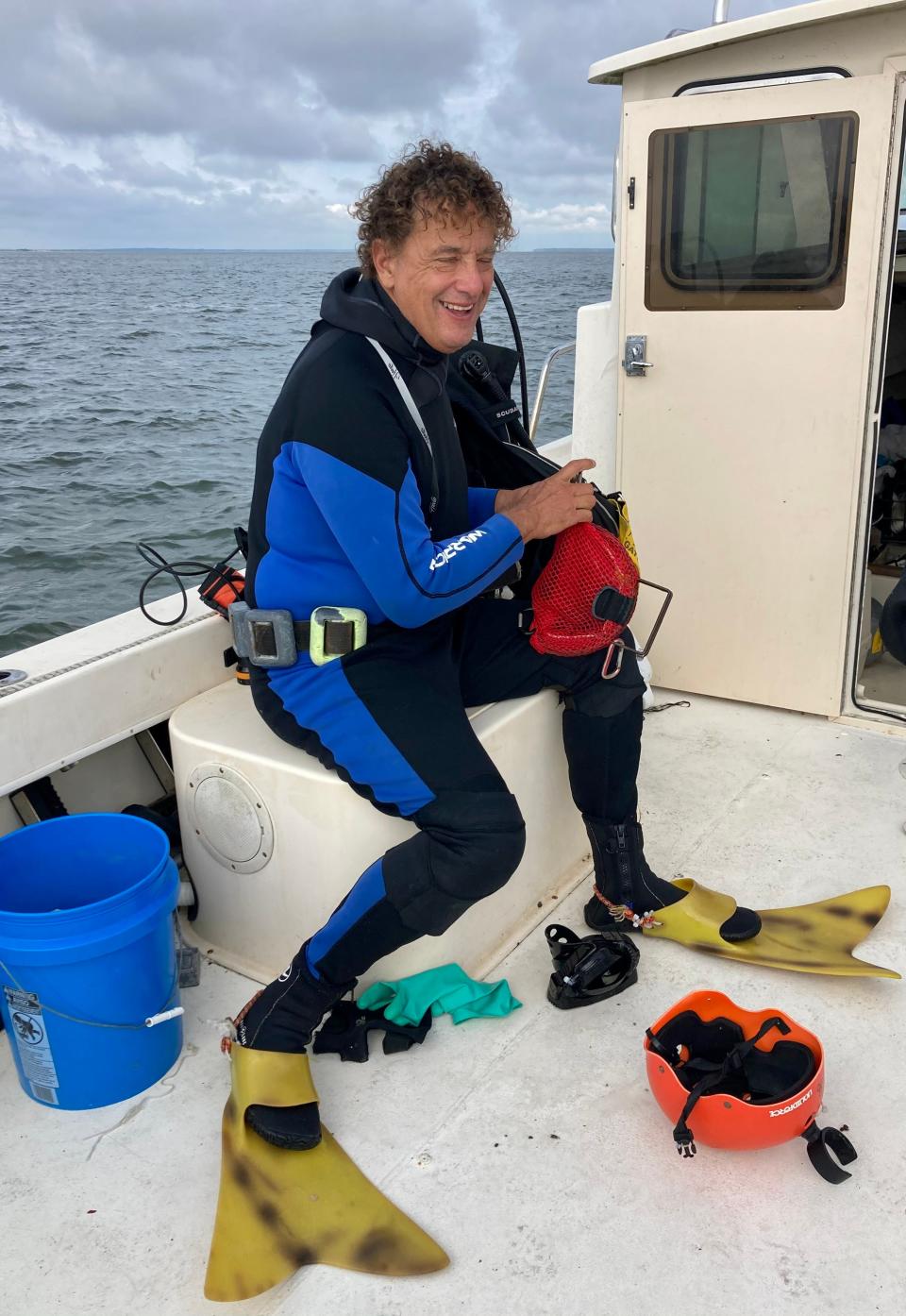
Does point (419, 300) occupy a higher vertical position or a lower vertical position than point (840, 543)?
higher

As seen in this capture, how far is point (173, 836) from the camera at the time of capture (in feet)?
8.39

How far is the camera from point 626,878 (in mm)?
2340

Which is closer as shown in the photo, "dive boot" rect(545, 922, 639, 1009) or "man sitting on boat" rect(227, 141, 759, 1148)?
"man sitting on boat" rect(227, 141, 759, 1148)

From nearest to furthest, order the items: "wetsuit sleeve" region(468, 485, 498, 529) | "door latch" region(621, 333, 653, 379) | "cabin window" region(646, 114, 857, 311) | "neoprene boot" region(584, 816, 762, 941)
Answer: "neoprene boot" region(584, 816, 762, 941) < "wetsuit sleeve" region(468, 485, 498, 529) < "cabin window" region(646, 114, 857, 311) < "door latch" region(621, 333, 653, 379)

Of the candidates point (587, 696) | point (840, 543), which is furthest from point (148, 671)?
point (840, 543)

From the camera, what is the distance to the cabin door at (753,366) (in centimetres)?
293

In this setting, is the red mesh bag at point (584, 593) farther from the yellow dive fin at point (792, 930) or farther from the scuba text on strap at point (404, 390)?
the yellow dive fin at point (792, 930)

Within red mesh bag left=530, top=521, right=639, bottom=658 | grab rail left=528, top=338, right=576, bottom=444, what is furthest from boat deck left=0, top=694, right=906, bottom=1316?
grab rail left=528, top=338, right=576, bottom=444

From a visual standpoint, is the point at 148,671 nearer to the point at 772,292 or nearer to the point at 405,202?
the point at 405,202

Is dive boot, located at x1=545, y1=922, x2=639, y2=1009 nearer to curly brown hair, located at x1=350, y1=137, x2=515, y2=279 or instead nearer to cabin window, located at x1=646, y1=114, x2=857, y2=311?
curly brown hair, located at x1=350, y1=137, x2=515, y2=279

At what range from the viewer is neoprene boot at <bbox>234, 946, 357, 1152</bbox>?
5.90 ft

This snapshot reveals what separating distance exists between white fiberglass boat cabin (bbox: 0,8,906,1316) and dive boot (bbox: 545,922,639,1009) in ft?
0.15

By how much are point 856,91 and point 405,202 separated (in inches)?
62.9

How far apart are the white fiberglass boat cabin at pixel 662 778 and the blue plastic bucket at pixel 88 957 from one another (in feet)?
0.26
